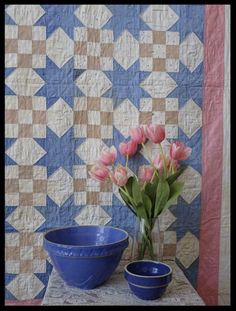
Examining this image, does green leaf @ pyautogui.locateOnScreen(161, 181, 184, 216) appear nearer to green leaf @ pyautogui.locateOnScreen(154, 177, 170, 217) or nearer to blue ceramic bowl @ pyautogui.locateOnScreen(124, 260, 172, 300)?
green leaf @ pyautogui.locateOnScreen(154, 177, 170, 217)

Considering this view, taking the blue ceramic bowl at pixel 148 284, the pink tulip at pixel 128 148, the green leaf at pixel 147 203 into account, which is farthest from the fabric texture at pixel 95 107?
the blue ceramic bowl at pixel 148 284

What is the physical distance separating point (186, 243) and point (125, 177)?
34 centimetres

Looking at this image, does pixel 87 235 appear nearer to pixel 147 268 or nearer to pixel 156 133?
pixel 147 268

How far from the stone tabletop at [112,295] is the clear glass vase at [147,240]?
0.27ft

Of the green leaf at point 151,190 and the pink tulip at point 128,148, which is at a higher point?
the pink tulip at point 128,148

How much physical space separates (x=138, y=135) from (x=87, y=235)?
12.6 inches

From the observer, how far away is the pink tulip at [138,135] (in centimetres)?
100

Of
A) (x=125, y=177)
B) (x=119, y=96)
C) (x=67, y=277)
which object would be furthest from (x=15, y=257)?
(x=119, y=96)

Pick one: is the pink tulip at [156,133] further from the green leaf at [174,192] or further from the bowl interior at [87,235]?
the bowl interior at [87,235]

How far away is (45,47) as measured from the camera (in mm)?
1020

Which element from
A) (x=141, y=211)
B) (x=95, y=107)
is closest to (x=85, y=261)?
(x=141, y=211)

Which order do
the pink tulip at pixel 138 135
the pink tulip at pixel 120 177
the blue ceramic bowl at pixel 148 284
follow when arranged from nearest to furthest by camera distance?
1. the blue ceramic bowl at pixel 148 284
2. the pink tulip at pixel 120 177
3. the pink tulip at pixel 138 135

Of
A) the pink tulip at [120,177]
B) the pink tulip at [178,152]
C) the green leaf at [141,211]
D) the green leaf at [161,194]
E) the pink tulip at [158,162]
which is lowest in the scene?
the green leaf at [141,211]

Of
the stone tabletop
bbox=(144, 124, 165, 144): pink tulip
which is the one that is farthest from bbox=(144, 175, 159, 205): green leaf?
the stone tabletop
